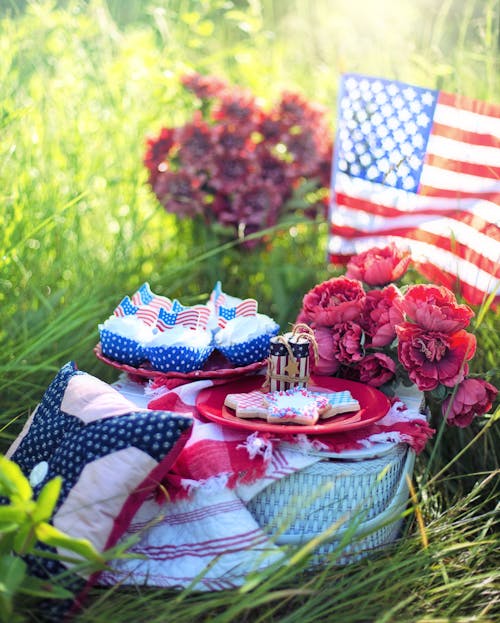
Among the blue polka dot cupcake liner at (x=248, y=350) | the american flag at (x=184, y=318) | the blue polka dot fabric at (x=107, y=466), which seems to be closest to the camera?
the blue polka dot fabric at (x=107, y=466)

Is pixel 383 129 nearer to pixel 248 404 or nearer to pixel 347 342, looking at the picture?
pixel 347 342

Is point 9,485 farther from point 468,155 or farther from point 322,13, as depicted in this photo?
point 322,13

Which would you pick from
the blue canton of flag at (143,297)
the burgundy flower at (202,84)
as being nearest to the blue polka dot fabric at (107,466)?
the blue canton of flag at (143,297)

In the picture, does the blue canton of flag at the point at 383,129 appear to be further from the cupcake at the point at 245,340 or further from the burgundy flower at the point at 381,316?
the cupcake at the point at 245,340

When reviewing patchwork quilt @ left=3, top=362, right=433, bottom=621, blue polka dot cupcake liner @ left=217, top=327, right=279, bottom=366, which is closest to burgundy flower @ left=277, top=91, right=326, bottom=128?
blue polka dot cupcake liner @ left=217, top=327, right=279, bottom=366

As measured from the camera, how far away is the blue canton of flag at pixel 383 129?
2801 millimetres

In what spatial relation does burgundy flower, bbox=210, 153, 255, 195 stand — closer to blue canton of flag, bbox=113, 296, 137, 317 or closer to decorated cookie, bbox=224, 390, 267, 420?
blue canton of flag, bbox=113, 296, 137, 317

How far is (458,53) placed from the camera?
11.1 ft

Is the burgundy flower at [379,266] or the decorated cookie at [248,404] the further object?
the burgundy flower at [379,266]

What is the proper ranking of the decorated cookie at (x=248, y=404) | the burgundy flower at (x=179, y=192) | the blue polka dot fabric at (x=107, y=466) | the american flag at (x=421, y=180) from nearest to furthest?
the blue polka dot fabric at (x=107, y=466) < the decorated cookie at (x=248, y=404) < the american flag at (x=421, y=180) < the burgundy flower at (x=179, y=192)

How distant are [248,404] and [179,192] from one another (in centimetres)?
155

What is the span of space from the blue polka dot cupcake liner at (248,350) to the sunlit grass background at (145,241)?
0.50 m

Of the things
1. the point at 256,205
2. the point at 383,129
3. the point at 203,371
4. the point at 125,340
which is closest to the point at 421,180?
the point at 383,129

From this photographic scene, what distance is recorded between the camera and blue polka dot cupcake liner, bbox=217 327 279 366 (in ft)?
7.04
